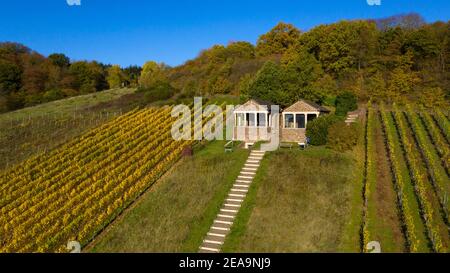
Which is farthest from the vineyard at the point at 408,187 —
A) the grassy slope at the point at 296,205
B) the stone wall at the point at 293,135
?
the stone wall at the point at 293,135

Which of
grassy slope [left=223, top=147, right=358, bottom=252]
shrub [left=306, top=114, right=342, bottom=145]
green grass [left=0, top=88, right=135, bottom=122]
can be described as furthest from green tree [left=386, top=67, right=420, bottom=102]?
green grass [left=0, top=88, right=135, bottom=122]

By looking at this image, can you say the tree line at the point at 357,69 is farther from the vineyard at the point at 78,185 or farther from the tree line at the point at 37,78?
the tree line at the point at 37,78

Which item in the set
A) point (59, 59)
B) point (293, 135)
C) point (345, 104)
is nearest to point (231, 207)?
point (293, 135)

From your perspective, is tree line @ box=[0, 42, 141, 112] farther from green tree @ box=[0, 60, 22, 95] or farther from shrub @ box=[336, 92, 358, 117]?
shrub @ box=[336, 92, 358, 117]

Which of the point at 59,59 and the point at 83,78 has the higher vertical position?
the point at 59,59

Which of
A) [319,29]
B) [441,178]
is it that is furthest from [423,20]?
[441,178]

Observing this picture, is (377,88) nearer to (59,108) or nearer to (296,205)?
(296,205)
